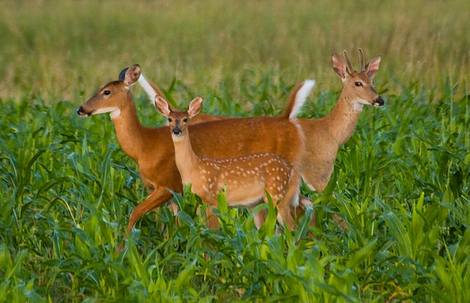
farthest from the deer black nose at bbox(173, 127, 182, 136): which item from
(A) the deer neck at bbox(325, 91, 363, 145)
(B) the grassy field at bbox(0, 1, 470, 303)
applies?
(A) the deer neck at bbox(325, 91, 363, 145)

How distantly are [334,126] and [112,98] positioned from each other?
135 cm

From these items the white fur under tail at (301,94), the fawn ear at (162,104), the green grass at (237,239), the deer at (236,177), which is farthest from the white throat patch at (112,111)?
the white fur under tail at (301,94)

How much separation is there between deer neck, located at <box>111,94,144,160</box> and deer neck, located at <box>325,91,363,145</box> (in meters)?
1.16

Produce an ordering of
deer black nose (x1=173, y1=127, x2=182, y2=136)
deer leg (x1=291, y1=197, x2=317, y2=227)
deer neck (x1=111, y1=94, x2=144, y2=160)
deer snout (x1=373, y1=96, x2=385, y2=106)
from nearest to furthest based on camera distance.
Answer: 1. deer leg (x1=291, y1=197, x2=317, y2=227)
2. deer black nose (x1=173, y1=127, x2=182, y2=136)
3. deer neck (x1=111, y1=94, x2=144, y2=160)
4. deer snout (x1=373, y1=96, x2=385, y2=106)

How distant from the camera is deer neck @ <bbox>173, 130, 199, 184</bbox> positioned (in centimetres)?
752

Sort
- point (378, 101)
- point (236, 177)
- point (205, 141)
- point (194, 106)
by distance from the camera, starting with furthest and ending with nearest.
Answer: point (378, 101)
point (205, 141)
point (194, 106)
point (236, 177)

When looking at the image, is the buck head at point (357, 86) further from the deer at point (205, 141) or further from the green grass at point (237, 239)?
the deer at point (205, 141)

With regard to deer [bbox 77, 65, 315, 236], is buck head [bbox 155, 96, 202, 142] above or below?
above

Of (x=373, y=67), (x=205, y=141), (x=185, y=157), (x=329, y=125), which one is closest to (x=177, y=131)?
(x=185, y=157)

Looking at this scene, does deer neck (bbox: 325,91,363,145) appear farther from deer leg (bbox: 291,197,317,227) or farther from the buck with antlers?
deer leg (bbox: 291,197,317,227)

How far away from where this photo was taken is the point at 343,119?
8.48m

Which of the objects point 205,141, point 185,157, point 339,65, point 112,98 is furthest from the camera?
point 339,65

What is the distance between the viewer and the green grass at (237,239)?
612 cm

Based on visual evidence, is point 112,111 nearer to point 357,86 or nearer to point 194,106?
point 194,106
